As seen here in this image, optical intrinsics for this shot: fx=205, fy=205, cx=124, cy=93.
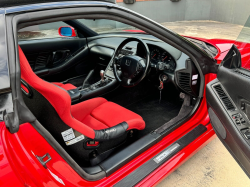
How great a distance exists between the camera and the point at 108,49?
2752mm

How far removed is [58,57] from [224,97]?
231cm

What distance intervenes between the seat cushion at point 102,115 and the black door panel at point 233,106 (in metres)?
0.59

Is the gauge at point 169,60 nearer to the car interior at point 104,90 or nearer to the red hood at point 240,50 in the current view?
the car interior at point 104,90

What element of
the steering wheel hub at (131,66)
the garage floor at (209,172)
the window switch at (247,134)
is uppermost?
the steering wheel hub at (131,66)

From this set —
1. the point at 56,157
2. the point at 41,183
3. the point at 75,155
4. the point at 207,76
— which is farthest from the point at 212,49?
the point at 41,183

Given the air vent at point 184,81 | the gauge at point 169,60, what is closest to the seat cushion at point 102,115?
the air vent at point 184,81

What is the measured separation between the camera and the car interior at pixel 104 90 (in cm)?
115

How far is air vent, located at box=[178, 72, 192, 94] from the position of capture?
6.02 ft

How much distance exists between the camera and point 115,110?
1.83m

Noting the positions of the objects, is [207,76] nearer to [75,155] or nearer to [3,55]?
[75,155]

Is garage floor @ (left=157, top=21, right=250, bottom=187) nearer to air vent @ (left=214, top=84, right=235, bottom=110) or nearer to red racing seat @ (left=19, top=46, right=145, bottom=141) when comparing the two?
red racing seat @ (left=19, top=46, right=145, bottom=141)

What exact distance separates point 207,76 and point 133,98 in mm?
1057

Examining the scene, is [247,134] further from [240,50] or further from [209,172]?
[209,172]

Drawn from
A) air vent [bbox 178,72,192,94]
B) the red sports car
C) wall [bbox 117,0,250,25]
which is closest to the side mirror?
the red sports car
